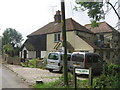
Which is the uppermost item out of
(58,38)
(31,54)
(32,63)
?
(58,38)

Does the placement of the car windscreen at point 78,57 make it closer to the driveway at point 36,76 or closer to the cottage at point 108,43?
the driveway at point 36,76

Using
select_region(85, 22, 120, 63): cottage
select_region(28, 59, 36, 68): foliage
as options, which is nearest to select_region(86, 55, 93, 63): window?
select_region(85, 22, 120, 63): cottage

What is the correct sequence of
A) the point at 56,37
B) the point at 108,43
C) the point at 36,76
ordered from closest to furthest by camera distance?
the point at 36,76, the point at 108,43, the point at 56,37

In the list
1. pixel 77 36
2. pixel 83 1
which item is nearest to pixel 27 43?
pixel 77 36

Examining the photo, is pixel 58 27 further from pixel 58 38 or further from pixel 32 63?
pixel 32 63

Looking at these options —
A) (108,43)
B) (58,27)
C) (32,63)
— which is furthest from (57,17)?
(32,63)

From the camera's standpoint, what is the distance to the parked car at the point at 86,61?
14.4 metres

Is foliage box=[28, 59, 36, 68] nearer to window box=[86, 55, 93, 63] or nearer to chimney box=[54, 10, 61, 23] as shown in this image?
window box=[86, 55, 93, 63]

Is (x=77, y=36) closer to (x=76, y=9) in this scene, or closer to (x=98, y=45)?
(x=98, y=45)

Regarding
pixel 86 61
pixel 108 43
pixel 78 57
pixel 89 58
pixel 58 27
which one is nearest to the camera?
pixel 86 61

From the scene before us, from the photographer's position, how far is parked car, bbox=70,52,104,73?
14391 mm

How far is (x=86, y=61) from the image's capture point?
47.1ft

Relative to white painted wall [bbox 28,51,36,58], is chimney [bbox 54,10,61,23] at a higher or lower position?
higher

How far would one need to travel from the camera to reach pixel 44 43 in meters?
33.7
